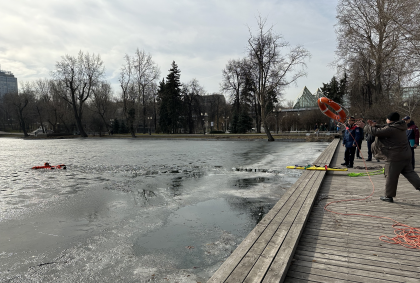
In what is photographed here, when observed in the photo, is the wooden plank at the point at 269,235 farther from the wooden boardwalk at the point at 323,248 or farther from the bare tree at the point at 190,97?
the bare tree at the point at 190,97

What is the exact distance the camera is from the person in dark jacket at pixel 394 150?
543cm

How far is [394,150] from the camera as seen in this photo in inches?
215

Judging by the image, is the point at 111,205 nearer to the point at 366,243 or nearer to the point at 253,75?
the point at 366,243

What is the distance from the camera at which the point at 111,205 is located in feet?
21.2

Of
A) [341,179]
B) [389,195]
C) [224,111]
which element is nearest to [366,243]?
[389,195]

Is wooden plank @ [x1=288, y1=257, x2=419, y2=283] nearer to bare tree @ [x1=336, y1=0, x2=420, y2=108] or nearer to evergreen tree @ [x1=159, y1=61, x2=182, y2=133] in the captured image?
bare tree @ [x1=336, y1=0, x2=420, y2=108]

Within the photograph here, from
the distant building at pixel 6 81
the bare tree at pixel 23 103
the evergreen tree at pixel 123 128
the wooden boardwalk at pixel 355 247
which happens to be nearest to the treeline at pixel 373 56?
the wooden boardwalk at pixel 355 247

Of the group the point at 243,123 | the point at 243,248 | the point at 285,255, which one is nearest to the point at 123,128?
the point at 243,123

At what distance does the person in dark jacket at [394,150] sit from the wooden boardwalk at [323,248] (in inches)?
20.0

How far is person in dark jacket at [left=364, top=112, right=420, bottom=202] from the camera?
17.8 ft

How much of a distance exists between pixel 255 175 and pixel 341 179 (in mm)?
2819

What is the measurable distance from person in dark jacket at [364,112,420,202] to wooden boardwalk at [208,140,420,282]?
509mm

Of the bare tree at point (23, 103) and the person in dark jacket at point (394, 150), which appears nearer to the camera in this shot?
the person in dark jacket at point (394, 150)

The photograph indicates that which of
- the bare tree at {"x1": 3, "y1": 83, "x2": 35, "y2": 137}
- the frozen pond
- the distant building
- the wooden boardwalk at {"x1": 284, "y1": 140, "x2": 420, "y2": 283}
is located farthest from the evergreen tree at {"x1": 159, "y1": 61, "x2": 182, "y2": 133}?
the distant building
